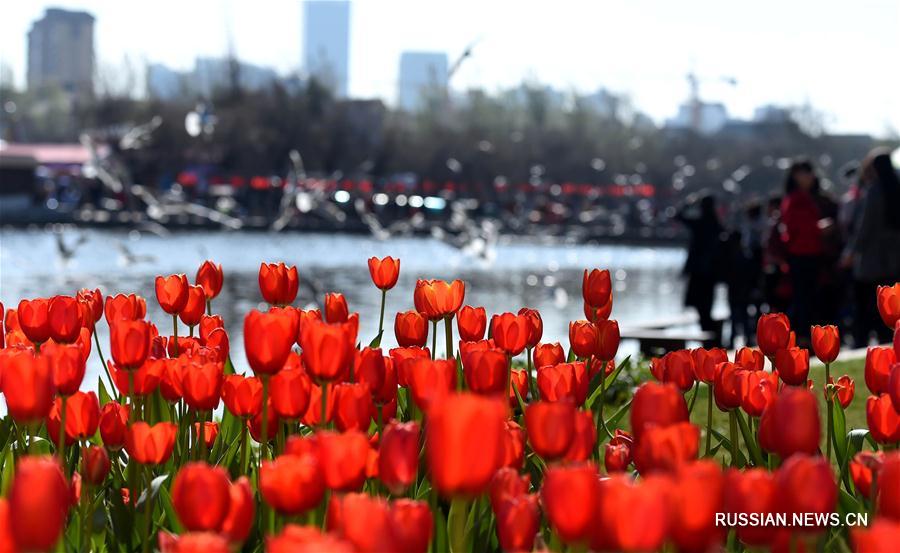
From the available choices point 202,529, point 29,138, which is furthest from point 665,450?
point 29,138

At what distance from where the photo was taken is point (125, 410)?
8.07 feet

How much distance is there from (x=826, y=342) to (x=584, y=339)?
42cm

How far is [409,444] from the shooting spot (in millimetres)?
1632

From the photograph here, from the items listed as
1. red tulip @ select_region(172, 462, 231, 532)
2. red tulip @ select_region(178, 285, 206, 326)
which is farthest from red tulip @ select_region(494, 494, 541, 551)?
red tulip @ select_region(178, 285, 206, 326)

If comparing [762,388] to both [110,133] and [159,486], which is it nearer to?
[159,486]

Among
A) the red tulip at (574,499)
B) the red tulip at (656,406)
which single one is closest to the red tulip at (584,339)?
the red tulip at (656,406)

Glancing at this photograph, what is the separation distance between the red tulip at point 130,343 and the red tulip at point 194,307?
558 millimetres

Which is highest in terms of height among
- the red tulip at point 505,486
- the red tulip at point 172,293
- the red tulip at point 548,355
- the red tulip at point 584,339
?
the red tulip at point 172,293

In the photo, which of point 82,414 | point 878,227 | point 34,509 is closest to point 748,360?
point 82,414

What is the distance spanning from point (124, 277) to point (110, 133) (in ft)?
137

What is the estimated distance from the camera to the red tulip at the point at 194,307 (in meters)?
2.93

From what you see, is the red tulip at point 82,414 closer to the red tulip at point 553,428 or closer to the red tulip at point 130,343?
the red tulip at point 130,343

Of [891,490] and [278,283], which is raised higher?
[278,283]

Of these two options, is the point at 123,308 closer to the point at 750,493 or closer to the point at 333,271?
the point at 750,493
